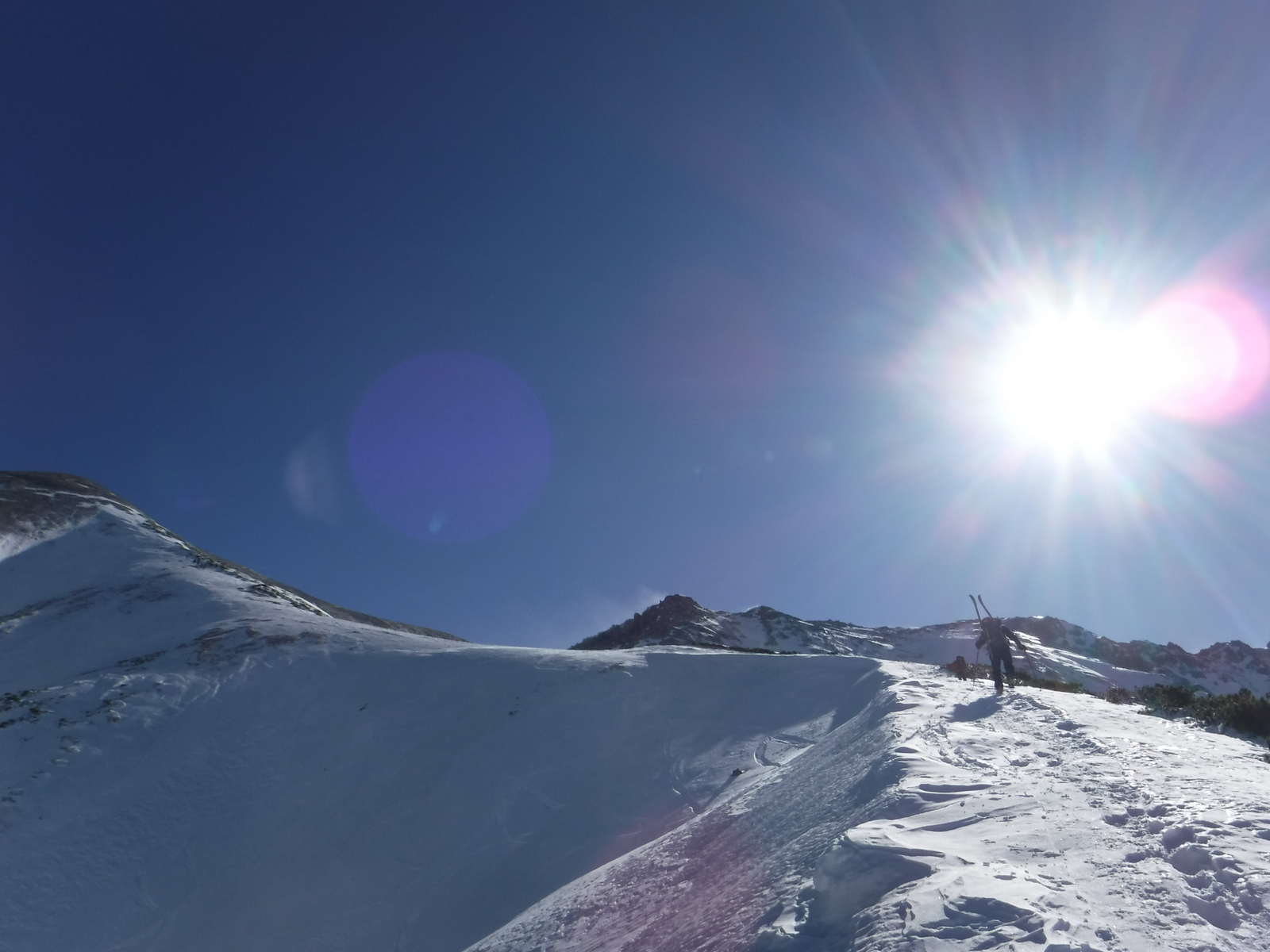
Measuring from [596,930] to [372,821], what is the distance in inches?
413

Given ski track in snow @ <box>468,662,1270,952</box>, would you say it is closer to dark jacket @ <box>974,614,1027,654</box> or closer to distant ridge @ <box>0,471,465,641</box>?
dark jacket @ <box>974,614,1027,654</box>

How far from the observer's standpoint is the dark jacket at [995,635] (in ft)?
48.1

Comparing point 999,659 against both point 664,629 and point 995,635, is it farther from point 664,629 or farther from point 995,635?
point 664,629

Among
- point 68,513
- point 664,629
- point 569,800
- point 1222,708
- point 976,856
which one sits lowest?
point 976,856

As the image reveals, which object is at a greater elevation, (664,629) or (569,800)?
(664,629)

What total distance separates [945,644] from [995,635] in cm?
8975

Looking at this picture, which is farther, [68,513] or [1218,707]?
[68,513]

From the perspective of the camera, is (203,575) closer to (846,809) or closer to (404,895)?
(404,895)

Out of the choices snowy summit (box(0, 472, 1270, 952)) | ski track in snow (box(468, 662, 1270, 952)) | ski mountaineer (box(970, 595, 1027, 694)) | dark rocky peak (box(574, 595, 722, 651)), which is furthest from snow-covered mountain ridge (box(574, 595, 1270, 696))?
ski track in snow (box(468, 662, 1270, 952))

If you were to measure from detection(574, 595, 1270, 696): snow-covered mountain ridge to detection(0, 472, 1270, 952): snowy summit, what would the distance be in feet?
103

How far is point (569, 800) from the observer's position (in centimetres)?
1566

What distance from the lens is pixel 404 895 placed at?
13.7 m

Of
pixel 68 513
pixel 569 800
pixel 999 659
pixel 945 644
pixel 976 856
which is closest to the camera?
pixel 976 856

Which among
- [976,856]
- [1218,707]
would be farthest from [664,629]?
[976,856]
